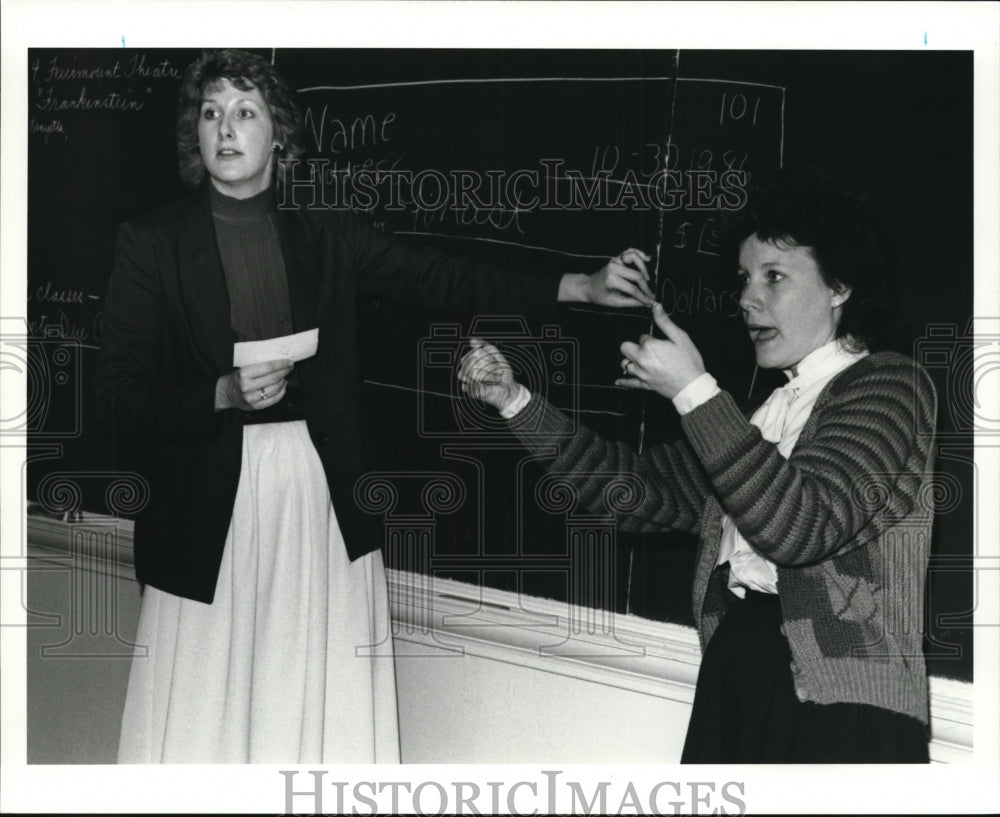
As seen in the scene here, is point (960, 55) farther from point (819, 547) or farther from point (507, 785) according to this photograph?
point (507, 785)

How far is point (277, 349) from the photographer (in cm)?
246

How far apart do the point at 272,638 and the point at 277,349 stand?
1.94 feet

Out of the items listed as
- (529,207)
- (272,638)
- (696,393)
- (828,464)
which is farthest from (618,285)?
(272,638)

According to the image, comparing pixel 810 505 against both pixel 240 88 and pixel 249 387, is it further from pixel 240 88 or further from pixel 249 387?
pixel 240 88

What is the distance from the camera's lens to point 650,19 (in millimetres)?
2525

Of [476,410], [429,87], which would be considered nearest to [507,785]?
[476,410]

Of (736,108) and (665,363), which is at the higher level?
(736,108)

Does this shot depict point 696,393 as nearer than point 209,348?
Yes

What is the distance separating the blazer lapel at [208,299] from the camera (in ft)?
8.04

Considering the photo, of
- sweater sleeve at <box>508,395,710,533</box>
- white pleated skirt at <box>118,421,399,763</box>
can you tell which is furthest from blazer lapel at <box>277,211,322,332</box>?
sweater sleeve at <box>508,395,710,533</box>

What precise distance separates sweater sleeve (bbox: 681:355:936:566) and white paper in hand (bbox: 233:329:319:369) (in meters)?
0.84

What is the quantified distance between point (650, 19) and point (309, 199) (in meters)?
0.81

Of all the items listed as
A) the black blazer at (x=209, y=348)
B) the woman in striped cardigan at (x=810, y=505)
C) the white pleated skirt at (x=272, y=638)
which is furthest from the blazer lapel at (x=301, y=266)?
the woman in striped cardigan at (x=810, y=505)

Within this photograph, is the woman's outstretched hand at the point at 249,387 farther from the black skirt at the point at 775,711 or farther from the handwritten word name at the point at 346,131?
the black skirt at the point at 775,711
